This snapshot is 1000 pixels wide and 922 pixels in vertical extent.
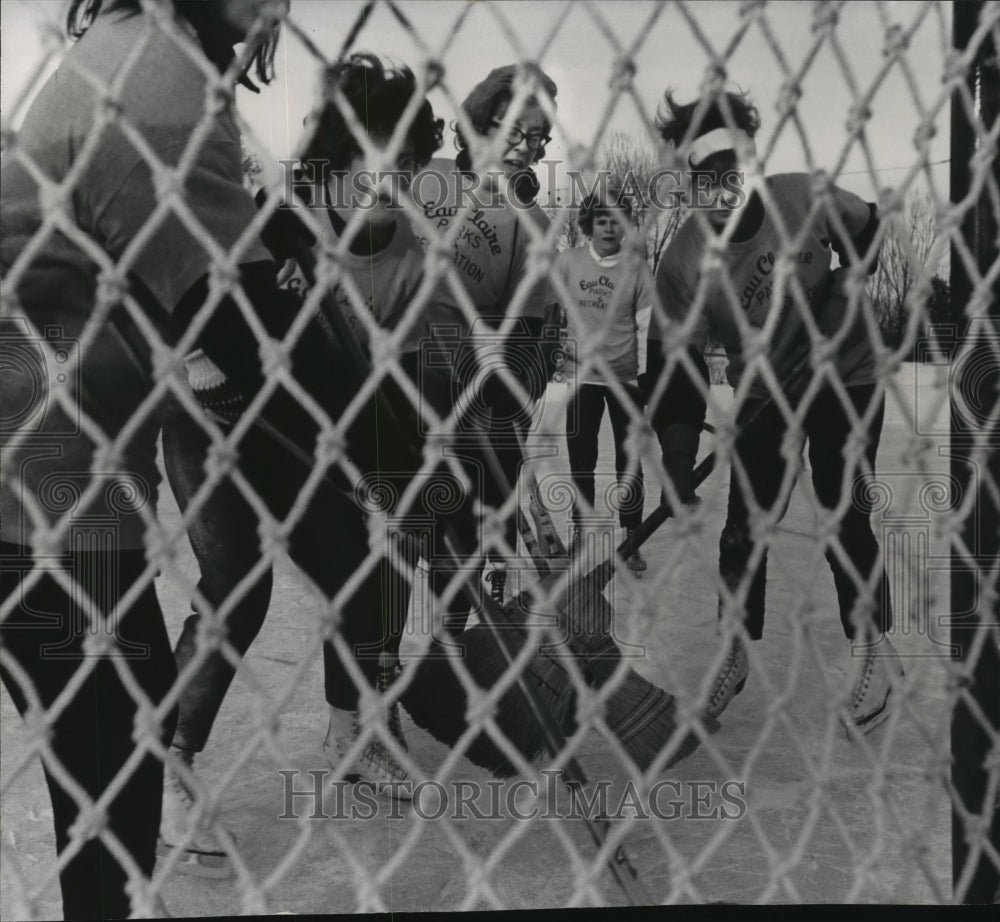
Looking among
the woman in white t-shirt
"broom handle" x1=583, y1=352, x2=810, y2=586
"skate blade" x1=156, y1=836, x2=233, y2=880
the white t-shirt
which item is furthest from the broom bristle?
"skate blade" x1=156, y1=836, x2=233, y2=880

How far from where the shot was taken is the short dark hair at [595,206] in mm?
1830

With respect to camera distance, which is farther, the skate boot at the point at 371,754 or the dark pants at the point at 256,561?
the skate boot at the point at 371,754

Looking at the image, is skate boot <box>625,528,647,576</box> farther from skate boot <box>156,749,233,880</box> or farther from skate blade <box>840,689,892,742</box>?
skate boot <box>156,749,233,880</box>

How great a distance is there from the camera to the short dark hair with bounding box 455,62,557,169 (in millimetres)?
1743

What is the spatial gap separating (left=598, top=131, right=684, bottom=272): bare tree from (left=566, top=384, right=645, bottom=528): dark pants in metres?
0.25

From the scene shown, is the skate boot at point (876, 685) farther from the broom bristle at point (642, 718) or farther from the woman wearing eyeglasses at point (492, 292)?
the woman wearing eyeglasses at point (492, 292)

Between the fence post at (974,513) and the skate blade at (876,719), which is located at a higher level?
the fence post at (974,513)

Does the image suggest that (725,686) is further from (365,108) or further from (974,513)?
(365,108)

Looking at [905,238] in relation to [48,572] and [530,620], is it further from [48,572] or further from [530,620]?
[48,572]

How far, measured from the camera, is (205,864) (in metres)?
1.95

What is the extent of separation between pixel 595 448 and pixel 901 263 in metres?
0.63

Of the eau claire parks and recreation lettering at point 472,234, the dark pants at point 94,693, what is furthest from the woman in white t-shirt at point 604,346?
the dark pants at point 94,693

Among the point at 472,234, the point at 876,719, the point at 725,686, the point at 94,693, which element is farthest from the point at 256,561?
the point at 876,719

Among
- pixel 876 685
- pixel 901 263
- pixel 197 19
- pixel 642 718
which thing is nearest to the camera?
pixel 197 19
